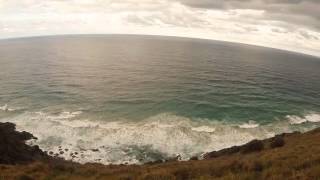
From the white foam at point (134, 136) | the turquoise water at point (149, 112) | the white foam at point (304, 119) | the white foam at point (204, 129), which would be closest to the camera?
the white foam at point (134, 136)

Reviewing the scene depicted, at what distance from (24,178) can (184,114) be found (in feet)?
133

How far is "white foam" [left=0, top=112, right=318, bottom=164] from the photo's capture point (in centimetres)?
4309

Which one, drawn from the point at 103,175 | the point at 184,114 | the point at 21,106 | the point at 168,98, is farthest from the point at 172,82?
the point at 103,175

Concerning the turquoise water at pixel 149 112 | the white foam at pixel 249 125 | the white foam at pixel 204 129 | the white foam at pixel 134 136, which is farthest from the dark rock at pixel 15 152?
the white foam at pixel 249 125

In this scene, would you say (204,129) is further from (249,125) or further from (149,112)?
(149,112)

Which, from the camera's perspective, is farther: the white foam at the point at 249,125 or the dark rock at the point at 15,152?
the white foam at the point at 249,125

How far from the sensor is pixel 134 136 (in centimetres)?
4731

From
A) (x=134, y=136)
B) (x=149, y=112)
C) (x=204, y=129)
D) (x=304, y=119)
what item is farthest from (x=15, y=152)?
(x=304, y=119)

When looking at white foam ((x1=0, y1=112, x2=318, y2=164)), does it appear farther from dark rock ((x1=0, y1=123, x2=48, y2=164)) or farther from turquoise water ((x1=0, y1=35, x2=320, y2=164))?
dark rock ((x1=0, y1=123, x2=48, y2=164))

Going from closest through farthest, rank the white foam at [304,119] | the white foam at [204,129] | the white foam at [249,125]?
the white foam at [204,129]
the white foam at [249,125]
the white foam at [304,119]

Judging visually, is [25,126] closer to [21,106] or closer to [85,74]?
[21,106]

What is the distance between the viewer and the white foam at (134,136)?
4309 centimetres

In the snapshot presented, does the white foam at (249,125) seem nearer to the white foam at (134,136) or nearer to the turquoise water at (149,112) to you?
the turquoise water at (149,112)

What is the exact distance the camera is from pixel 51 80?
89.0 metres
